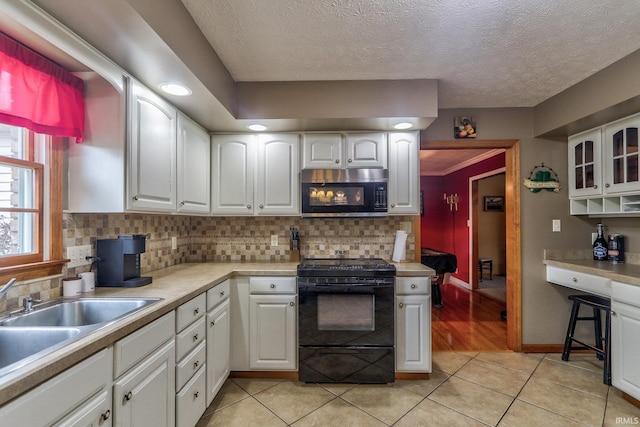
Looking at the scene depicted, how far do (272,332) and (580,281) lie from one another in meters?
2.55

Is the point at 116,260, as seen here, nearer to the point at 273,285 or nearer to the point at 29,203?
the point at 29,203

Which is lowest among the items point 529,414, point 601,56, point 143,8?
point 529,414

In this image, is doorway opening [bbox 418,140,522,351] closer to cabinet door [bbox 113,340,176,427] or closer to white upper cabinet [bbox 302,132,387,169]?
white upper cabinet [bbox 302,132,387,169]

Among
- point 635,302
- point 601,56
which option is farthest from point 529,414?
point 601,56

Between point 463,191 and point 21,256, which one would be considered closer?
point 21,256

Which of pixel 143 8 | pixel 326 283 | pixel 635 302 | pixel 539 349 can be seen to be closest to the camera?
pixel 143 8

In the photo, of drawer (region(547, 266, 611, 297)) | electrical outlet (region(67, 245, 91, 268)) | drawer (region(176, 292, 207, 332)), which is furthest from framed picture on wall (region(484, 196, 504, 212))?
electrical outlet (region(67, 245, 91, 268))

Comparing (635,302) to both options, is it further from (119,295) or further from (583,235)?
(119,295)

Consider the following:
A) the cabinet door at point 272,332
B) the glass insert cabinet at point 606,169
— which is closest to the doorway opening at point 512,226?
the glass insert cabinet at point 606,169

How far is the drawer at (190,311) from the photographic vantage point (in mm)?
1543

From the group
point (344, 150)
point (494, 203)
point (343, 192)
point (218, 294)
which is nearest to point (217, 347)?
point (218, 294)

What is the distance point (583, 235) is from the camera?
9.25 ft

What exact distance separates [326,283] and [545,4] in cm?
207

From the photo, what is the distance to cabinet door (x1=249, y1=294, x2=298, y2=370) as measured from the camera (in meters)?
2.29
